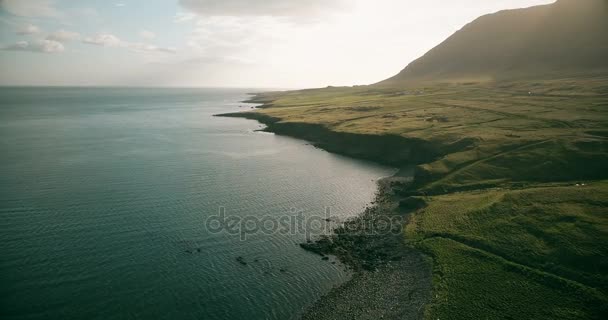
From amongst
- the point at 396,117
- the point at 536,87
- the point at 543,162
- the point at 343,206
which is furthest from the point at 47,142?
the point at 536,87

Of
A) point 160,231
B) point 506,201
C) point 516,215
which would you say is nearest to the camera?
point 516,215

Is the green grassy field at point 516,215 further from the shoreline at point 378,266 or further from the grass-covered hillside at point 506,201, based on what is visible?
the shoreline at point 378,266

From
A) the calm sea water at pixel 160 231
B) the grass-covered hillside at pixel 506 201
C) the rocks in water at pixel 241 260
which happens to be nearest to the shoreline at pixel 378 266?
the grass-covered hillside at pixel 506 201

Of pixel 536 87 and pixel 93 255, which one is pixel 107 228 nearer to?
pixel 93 255

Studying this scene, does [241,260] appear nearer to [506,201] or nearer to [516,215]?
[516,215]

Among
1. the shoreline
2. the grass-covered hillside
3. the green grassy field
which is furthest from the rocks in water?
the green grassy field

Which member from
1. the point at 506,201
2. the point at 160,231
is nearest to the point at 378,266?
the point at 506,201

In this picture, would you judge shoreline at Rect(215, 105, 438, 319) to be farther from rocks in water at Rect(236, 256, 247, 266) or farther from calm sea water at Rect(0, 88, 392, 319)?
rocks in water at Rect(236, 256, 247, 266)
